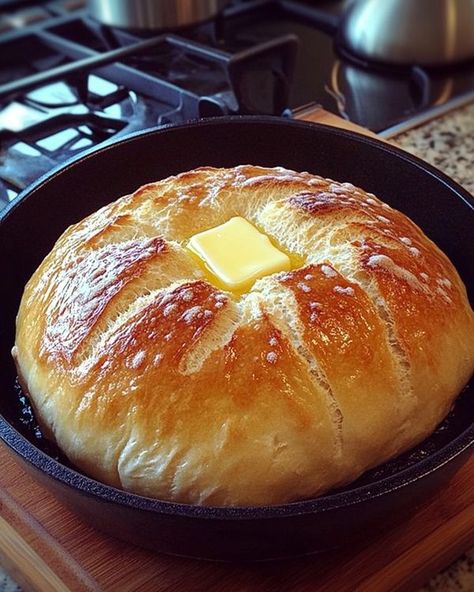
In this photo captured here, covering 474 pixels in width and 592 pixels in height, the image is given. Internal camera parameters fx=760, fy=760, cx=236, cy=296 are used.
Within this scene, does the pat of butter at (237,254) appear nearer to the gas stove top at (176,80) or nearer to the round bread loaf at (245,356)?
the round bread loaf at (245,356)

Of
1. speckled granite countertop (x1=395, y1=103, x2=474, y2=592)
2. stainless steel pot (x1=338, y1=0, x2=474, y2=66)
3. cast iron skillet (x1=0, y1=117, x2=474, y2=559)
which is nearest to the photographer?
cast iron skillet (x1=0, y1=117, x2=474, y2=559)

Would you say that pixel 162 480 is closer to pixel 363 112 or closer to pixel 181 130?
pixel 181 130

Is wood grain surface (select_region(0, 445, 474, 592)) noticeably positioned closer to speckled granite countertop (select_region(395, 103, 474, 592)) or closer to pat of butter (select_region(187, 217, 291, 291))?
pat of butter (select_region(187, 217, 291, 291))

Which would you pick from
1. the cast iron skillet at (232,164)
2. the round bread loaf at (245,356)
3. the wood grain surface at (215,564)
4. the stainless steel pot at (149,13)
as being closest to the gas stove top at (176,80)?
the stainless steel pot at (149,13)

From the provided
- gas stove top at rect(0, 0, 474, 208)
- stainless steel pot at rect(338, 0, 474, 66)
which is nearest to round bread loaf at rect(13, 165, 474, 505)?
gas stove top at rect(0, 0, 474, 208)

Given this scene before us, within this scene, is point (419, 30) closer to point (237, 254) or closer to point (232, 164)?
point (232, 164)
